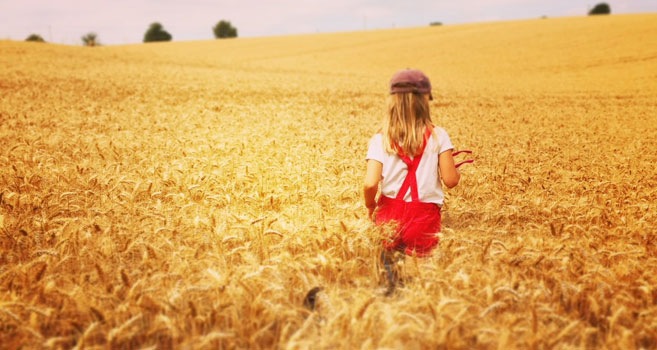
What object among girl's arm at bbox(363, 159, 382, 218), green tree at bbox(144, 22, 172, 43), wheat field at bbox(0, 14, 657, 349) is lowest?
wheat field at bbox(0, 14, 657, 349)

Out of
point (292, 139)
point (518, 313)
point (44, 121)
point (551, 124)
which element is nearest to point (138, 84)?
point (44, 121)

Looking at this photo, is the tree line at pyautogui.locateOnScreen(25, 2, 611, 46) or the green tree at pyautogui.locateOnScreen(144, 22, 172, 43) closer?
the tree line at pyautogui.locateOnScreen(25, 2, 611, 46)

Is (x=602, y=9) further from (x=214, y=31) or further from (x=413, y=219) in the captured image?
(x=413, y=219)

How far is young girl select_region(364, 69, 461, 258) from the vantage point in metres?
3.23

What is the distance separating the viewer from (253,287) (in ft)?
8.31

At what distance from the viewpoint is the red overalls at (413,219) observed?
3299 millimetres

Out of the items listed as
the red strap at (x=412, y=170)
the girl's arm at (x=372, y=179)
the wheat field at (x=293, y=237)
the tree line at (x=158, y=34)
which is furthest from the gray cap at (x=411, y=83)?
the tree line at (x=158, y=34)

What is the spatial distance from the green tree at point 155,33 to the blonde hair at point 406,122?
105568mm

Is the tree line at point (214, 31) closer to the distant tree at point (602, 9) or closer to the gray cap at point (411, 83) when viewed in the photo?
the distant tree at point (602, 9)

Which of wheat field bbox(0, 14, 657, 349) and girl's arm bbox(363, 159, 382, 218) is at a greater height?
girl's arm bbox(363, 159, 382, 218)

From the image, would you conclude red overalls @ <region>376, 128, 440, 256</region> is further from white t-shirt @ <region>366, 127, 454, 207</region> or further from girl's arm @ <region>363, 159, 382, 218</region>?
girl's arm @ <region>363, 159, 382, 218</region>

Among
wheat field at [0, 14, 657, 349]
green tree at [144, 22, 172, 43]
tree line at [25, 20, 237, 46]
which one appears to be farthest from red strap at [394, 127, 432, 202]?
green tree at [144, 22, 172, 43]

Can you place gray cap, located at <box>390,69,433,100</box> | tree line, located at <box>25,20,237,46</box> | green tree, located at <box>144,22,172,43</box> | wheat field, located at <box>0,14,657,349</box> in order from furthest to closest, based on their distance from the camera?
green tree, located at <box>144,22,172,43</box>, tree line, located at <box>25,20,237,46</box>, gray cap, located at <box>390,69,433,100</box>, wheat field, located at <box>0,14,657,349</box>

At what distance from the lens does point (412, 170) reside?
11.0 feet
